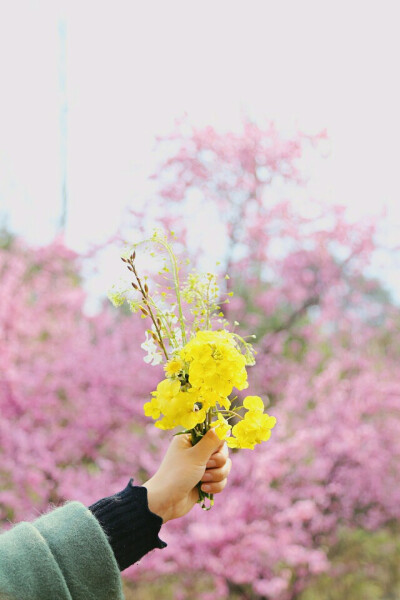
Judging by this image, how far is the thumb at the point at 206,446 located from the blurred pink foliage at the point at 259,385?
6.32 feet

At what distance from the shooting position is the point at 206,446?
1.09 metres

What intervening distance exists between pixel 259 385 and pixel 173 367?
250 centimetres

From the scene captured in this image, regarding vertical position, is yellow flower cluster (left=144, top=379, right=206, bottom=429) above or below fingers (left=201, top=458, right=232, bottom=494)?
above

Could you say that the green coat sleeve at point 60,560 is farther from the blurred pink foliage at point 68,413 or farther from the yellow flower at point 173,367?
the blurred pink foliage at point 68,413

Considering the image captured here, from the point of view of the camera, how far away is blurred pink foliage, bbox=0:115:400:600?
10.4ft

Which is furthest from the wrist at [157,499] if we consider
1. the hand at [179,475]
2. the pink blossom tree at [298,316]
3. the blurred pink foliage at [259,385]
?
the pink blossom tree at [298,316]

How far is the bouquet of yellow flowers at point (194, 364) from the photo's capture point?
103 centimetres

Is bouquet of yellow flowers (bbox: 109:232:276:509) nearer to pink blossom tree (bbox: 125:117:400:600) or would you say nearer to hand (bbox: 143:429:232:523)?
hand (bbox: 143:429:232:523)

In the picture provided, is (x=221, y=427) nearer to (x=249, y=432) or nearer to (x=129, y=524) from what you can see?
(x=249, y=432)

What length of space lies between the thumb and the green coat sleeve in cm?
20

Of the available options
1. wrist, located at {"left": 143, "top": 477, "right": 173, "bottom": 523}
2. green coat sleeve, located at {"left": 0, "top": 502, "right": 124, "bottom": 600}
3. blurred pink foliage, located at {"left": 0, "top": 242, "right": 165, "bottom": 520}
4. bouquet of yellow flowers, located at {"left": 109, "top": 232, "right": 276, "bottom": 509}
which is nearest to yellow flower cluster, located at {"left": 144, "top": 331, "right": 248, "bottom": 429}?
bouquet of yellow flowers, located at {"left": 109, "top": 232, "right": 276, "bottom": 509}

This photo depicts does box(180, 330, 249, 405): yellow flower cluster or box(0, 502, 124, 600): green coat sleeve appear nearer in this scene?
box(0, 502, 124, 600): green coat sleeve

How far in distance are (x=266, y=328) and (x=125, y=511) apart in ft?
8.44

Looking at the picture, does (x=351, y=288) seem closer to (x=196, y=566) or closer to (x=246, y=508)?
(x=246, y=508)
